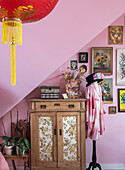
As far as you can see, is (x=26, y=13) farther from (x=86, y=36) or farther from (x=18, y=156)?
(x=18, y=156)

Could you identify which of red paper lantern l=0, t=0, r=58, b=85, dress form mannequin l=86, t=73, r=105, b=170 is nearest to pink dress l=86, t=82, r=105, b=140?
dress form mannequin l=86, t=73, r=105, b=170

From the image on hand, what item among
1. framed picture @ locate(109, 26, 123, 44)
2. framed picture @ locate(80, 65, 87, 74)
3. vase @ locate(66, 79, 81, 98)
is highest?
framed picture @ locate(109, 26, 123, 44)

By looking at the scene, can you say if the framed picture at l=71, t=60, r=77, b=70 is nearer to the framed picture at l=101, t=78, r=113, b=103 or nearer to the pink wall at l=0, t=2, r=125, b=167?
the pink wall at l=0, t=2, r=125, b=167

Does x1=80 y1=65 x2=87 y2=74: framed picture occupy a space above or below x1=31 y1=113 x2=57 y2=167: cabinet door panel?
above

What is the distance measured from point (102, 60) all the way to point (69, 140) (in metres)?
1.44

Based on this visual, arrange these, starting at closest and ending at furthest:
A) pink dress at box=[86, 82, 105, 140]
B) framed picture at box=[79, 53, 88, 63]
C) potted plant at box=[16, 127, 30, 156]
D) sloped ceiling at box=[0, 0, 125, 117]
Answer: sloped ceiling at box=[0, 0, 125, 117]
potted plant at box=[16, 127, 30, 156]
pink dress at box=[86, 82, 105, 140]
framed picture at box=[79, 53, 88, 63]

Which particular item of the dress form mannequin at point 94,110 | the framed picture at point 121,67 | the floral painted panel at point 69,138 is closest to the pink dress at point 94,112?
the dress form mannequin at point 94,110

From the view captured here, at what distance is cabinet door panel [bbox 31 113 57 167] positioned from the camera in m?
3.12

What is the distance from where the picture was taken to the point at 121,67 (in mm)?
3518

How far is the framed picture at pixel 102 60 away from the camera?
3.52 meters

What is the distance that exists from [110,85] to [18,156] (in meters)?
1.85

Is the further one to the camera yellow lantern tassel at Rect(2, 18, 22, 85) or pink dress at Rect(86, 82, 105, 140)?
pink dress at Rect(86, 82, 105, 140)

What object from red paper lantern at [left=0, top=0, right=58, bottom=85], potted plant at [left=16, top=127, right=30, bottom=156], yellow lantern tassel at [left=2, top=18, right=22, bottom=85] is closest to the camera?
red paper lantern at [left=0, top=0, right=58, bottom=85]

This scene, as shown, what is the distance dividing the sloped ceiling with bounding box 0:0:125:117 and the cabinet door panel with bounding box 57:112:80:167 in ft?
2.61
